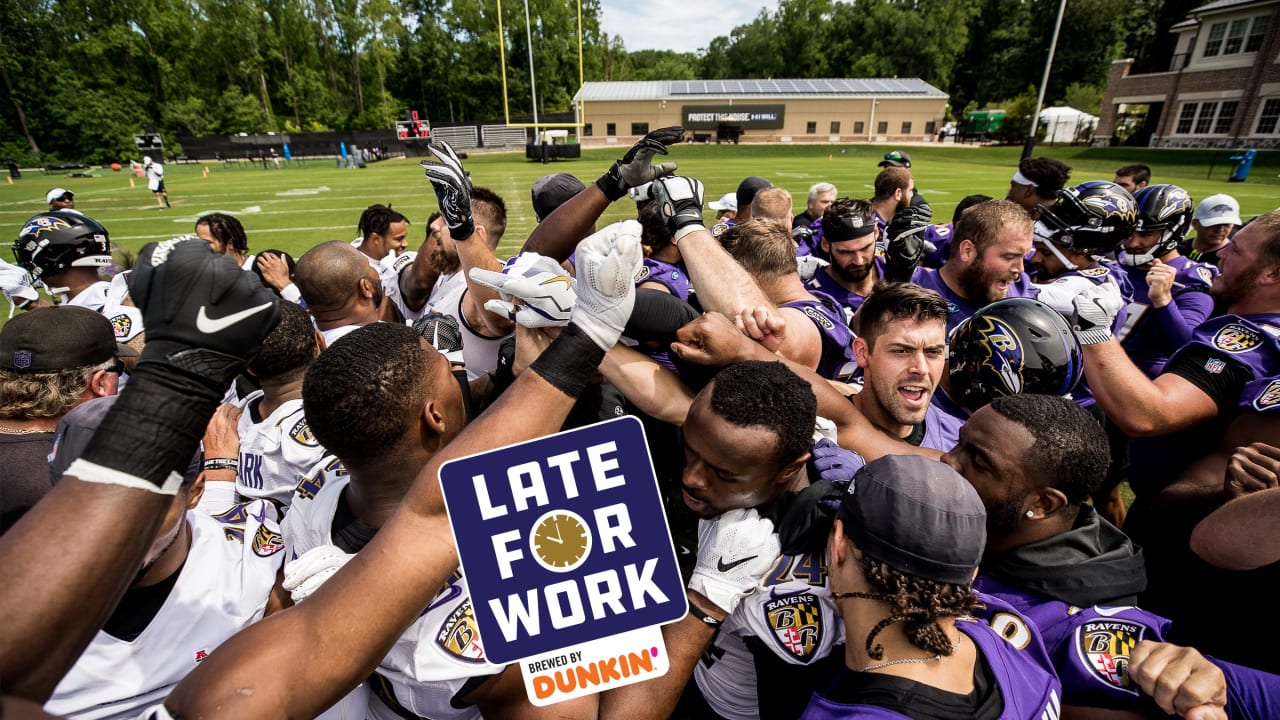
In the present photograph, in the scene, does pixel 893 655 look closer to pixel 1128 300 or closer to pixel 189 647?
pixel 189 647

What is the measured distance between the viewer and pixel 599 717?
5.50ft

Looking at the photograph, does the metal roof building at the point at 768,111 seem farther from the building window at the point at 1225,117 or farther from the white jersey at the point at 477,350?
the white jersey at the point at 477,350

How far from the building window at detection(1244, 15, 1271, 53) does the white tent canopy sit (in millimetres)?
11451

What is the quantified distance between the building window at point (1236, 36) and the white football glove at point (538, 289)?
1929 inches

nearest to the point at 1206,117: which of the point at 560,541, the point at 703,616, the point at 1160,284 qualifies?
the point at 1160,284

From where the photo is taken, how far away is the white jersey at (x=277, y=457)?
8.86 ft

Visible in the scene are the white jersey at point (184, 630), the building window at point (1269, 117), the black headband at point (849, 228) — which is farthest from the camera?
the building window at point (1269, 117)

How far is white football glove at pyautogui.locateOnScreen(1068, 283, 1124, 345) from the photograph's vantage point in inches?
102

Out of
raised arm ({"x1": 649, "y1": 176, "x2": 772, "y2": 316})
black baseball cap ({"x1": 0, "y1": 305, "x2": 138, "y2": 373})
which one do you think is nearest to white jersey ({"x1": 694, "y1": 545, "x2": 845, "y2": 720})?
raised arm ({"x1": 649, "y1": 176, "x2": 772, "y2": 316})

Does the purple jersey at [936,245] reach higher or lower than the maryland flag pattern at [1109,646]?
higher

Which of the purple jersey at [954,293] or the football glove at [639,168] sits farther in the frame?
the purple jersey at [954,293]

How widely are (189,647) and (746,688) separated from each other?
192cm

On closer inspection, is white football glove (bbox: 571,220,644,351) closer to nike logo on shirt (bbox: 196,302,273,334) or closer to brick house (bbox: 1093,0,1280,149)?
nike logo on shirt (bbox: 196,302,273,334)

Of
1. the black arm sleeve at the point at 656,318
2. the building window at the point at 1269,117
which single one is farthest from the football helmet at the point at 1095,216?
the building window at the point at 1269,117
